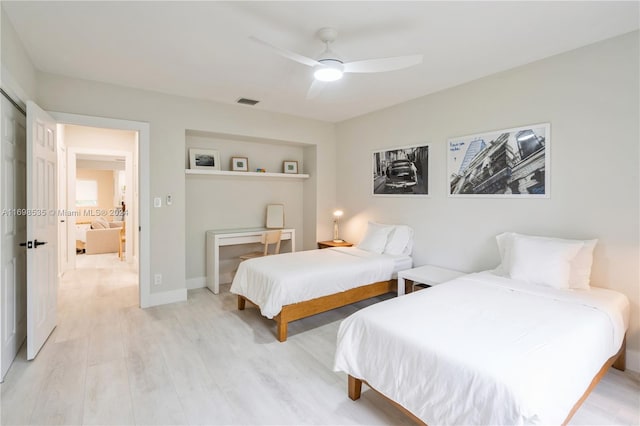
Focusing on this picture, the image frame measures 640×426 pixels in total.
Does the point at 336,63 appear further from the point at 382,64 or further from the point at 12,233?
the point at 12,233

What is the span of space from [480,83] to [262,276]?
301 cm

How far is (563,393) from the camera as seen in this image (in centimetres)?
145

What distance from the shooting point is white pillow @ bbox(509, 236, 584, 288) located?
249cm

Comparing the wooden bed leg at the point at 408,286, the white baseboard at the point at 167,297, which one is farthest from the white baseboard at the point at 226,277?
the wooden bed leg at the point at 408,286

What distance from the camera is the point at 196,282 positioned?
4512mm

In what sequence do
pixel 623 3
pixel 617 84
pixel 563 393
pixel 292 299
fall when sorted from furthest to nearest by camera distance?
pixel 292 299, pixel 617 84, pixel 623 3, pixel 563 393

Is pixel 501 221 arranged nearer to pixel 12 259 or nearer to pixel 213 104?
pixel 213 104

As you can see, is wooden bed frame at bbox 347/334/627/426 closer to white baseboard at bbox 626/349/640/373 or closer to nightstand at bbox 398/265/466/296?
white baseboard at bbox 626/349/640/373

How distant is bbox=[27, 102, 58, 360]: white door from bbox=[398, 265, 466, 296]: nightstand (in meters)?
3.36

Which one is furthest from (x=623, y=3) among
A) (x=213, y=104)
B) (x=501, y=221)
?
(x=213, y=104)

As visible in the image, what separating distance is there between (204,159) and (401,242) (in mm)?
2944

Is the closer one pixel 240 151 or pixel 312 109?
pixel 312 109

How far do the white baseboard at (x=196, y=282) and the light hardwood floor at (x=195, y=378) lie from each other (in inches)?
36.2

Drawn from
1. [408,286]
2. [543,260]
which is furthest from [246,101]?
[543,260]
